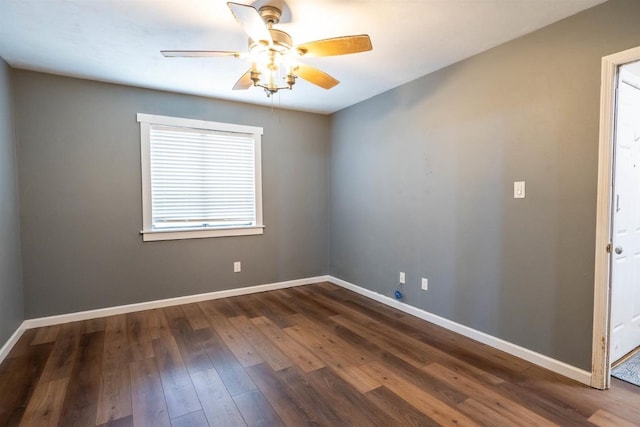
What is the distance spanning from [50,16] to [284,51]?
5.15ft

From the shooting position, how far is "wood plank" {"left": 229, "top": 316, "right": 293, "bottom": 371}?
7.75 feet

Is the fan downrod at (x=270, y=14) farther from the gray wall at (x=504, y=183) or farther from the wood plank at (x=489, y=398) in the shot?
the wood plank at (x=489, y=398)

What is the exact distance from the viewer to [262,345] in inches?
104

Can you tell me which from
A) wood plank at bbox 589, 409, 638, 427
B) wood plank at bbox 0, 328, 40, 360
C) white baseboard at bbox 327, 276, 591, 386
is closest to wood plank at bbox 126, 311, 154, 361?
wood plank at bbox 0, 328, 40, 360

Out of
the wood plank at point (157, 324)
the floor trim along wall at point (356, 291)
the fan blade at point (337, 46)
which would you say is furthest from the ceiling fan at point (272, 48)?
the floor trim along wall at point (356, 291)

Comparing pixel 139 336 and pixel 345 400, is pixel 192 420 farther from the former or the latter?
pixel 139 336

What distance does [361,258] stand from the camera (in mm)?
4059

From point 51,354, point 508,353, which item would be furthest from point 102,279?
point 508,353

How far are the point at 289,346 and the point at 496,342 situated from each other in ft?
5.57

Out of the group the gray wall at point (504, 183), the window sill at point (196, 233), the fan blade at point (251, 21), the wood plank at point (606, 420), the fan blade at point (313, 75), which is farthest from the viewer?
the window sill at point (196, 233)

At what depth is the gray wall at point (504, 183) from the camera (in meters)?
2.07

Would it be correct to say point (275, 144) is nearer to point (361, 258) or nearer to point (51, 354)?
point (361, 258)

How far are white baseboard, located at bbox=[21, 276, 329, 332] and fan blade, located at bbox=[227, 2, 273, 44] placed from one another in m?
2.97

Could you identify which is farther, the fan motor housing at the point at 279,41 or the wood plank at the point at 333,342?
the wood plank at the point at 333,342
